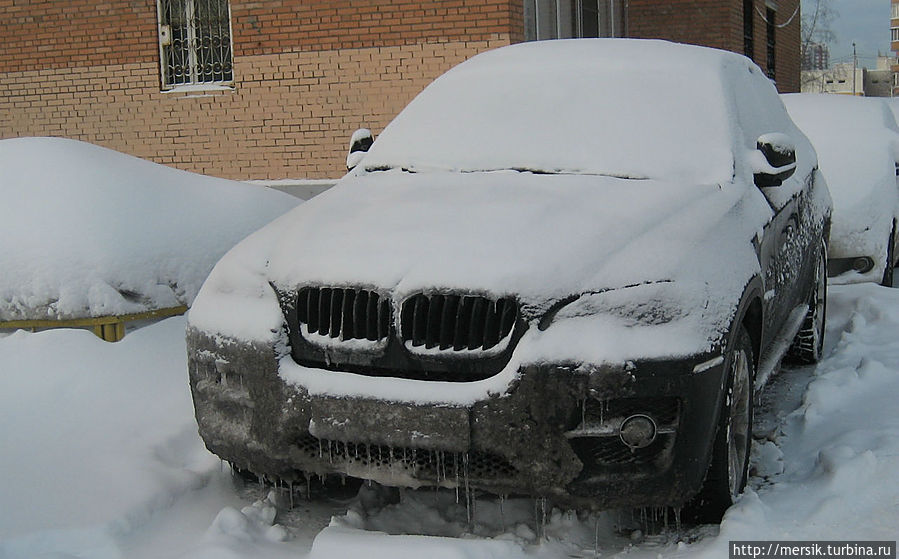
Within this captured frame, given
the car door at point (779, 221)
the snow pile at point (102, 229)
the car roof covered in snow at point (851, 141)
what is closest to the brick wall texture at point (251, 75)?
the car roof covered in snow at point (851, 141)

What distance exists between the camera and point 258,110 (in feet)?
34.4

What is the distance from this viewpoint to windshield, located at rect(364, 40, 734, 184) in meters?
3.91

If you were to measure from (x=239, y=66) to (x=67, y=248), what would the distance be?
5958 millimetres

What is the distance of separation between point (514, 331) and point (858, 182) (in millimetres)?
5329

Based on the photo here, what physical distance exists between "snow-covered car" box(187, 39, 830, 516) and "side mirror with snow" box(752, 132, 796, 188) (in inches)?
4.1

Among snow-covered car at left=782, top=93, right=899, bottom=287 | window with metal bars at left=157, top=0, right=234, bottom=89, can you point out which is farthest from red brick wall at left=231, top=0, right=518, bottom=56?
snow-covered car at left=782, top=93, right=899, bottom=287

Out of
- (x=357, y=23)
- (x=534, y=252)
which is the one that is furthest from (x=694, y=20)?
(x=534, y=252)

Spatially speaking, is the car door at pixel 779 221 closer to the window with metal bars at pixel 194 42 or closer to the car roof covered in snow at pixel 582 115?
the car roof covered in snow at pixel 582 115

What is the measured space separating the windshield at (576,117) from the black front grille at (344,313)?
1171 millimetres

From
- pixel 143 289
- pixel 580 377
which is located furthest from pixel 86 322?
pixel 580 377

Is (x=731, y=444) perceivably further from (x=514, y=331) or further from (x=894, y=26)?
(x=894, y=26)

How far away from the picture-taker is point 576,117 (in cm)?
414

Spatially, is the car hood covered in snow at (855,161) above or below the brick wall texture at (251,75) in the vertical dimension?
below

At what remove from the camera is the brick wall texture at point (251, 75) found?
9727 mm
